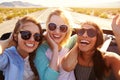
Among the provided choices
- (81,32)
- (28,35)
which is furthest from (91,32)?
(28,35)

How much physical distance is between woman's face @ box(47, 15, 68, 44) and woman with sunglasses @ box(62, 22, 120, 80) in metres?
0.32

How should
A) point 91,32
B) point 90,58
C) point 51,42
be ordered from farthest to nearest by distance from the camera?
1. point 51,42
2. point 90,58
3. point 91,32

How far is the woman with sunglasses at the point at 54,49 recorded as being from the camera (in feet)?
12.2

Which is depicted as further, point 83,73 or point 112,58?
point 83,73

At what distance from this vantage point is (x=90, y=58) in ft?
12.8

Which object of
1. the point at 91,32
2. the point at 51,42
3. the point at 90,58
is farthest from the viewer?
the point at 51,42

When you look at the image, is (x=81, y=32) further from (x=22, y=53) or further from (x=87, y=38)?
(x=22, y=53)

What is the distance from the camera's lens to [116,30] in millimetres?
3832

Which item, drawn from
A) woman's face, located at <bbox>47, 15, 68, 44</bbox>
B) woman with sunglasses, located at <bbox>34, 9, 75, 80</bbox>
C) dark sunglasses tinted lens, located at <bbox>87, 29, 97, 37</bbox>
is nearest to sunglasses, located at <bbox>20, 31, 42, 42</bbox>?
woman with sunglasses, located at <bbox>34, 9, 75, 80</bbox>

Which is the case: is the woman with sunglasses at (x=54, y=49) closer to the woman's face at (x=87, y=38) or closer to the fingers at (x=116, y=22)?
the woman's face at (x=87, y=38)

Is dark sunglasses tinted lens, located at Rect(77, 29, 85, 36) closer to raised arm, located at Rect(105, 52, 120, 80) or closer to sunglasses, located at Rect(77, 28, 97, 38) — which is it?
sunglasses, located at Rect(77, 28, 97, 38)

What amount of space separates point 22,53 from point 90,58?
0.81 m

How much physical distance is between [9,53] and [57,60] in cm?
58

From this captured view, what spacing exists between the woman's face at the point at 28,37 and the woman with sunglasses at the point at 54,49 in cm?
18
